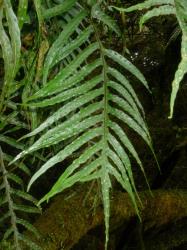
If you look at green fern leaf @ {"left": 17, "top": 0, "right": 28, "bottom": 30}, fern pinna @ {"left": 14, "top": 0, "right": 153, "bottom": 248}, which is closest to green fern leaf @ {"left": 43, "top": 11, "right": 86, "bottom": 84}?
fern pinna @ {"left": 14, "top": 0, "right": 153, "bottom": 248}

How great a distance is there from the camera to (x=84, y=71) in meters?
0.82

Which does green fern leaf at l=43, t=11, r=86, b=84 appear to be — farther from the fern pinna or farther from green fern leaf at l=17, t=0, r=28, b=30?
green fern leaf at l=17, t=0, r=28, b=30

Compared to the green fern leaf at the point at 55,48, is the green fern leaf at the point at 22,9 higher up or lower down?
higher up

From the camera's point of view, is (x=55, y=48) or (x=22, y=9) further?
(x=55, y=48)

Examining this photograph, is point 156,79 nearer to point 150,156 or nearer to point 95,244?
point 150,156

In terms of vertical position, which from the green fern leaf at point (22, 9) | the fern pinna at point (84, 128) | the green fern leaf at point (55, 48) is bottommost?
the fern pinna at point (84, 128)

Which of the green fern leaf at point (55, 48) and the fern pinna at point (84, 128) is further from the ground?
the green fern leaf at point (55, 48)

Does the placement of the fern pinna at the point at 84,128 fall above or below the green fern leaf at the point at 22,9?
below

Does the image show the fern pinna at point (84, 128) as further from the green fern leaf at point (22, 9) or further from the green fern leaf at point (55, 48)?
the green fern leaf at point (22, 9)

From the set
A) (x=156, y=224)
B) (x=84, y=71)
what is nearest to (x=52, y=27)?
(x=84, y=71)

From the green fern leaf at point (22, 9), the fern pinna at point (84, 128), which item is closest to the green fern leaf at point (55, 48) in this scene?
the fern pinna at point (84, 128)

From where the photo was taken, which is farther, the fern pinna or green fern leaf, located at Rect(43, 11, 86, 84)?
green fern leaf, located at Rect(43, 11, 86, 84)

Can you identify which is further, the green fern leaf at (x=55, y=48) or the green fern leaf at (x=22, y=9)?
the green fern leaf at (x=55, y=48)

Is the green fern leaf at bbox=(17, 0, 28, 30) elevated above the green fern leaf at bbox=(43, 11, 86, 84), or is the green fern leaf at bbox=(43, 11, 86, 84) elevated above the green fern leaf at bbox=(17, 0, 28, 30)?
the green fern leaf at bbox=(17, 0, 28, 30)
